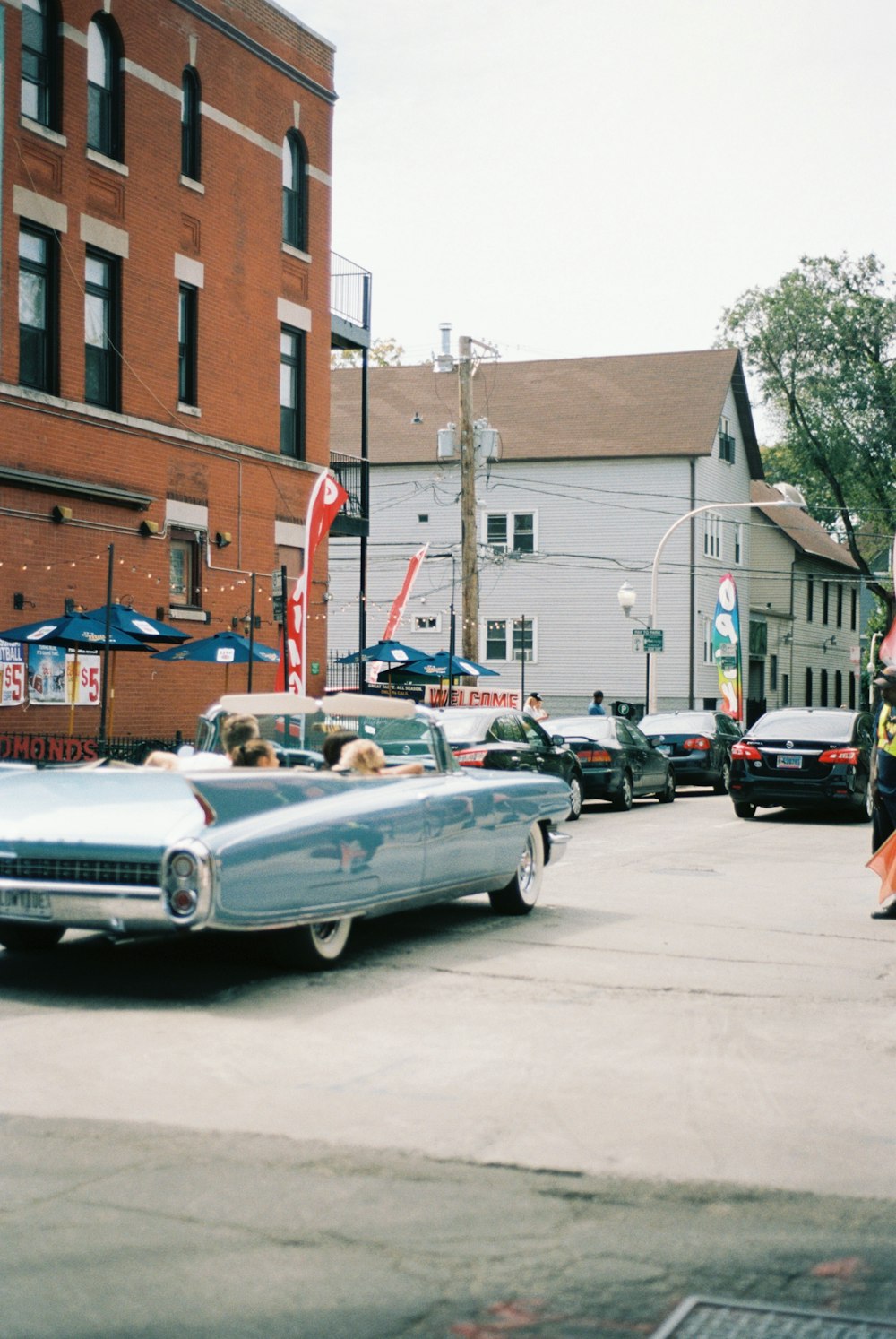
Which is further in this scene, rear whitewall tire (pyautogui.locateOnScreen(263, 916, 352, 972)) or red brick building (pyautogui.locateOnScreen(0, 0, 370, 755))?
red brick building (pyautogui.locateOnScreen(0, 0, 370, 755))

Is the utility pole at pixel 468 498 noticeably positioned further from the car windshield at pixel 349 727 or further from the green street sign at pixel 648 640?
the car windshield at pixel 349 727

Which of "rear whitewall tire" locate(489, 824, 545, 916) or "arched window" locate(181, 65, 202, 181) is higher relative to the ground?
"arched window" locate(181, 65, 202, 181)

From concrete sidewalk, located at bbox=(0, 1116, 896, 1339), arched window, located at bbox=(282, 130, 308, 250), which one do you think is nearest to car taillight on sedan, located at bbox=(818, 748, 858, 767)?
arched window, located at bbox=(282, 130, 308, 250)

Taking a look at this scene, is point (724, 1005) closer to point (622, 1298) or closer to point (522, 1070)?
point (522, 1070)

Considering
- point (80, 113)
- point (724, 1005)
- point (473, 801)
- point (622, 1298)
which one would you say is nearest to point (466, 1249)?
point (622, 1298)

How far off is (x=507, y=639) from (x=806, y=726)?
2797cm

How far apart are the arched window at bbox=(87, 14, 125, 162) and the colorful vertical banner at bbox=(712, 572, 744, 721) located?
68.1 ft

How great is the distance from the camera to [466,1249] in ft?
14.3

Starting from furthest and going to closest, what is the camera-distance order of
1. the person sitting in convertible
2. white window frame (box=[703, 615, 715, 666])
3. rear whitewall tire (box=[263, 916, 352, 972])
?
white window frame (box=[703, 615, 715, 666]) → the person sitting in convertible → rear whitewall tire (box=[263, 916, 352, 972])

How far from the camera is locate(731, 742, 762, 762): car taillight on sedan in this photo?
71.9ft

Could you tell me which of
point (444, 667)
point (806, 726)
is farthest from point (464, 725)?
point (444, 667)

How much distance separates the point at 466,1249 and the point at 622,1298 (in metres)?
0.50

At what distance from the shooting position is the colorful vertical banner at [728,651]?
1574 inches

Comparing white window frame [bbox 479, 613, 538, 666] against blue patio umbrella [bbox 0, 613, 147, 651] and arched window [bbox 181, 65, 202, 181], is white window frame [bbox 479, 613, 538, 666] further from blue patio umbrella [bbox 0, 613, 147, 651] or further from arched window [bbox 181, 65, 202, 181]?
blue patio umbrella [bbox 0, 613, 147, 651]
